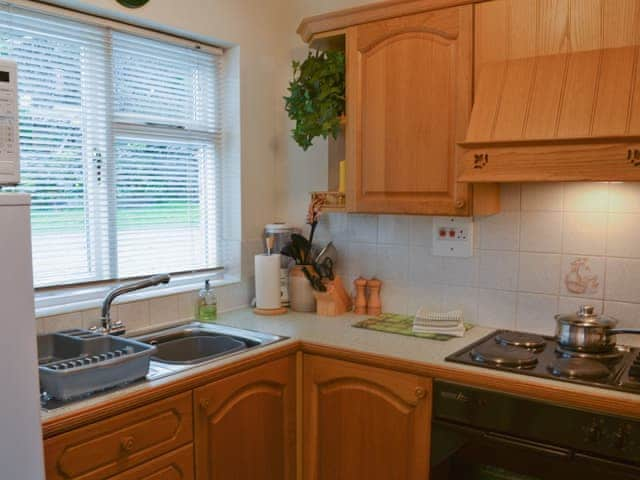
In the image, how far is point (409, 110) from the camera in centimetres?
220

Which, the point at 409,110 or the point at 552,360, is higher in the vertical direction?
the point at 409,110

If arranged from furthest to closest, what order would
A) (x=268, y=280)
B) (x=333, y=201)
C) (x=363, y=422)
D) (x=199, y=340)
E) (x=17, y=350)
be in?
(x=268, y=280) → (x=333, y=201) → (x=199, y=340) → (x=363, y=422) → (x=17, y=350)

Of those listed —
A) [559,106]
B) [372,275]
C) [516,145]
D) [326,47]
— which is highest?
[326,47]

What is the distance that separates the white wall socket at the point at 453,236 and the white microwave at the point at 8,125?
1.58 m

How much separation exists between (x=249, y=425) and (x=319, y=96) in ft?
4.14

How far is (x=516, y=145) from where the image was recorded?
186 centimetres

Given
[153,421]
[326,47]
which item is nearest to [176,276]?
[153,421]

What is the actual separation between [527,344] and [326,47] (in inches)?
55.8

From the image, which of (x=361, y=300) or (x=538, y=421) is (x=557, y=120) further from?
(x=361, y=300)

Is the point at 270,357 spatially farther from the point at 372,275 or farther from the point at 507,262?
the point at 507,262

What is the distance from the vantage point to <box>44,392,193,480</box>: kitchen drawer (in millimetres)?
1512

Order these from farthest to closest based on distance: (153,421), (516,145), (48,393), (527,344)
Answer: (527,344), (516,145), (153,421), (48,393)

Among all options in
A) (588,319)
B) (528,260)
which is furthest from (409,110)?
(588,319)

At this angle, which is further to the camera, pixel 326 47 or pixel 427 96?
pixel 326 47
